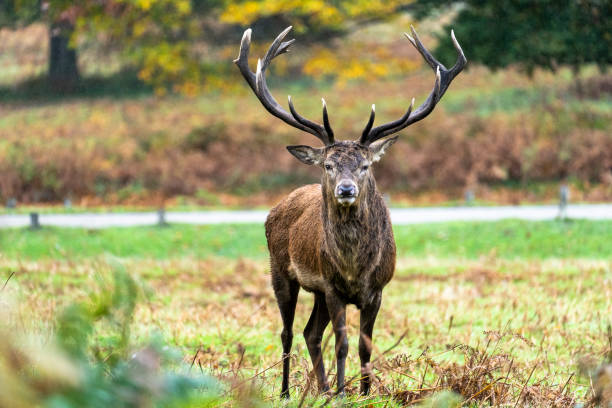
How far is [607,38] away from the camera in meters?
17.0

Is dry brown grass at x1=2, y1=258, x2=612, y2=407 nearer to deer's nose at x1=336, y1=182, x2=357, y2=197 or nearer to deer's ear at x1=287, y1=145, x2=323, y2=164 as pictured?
→ deer's nose at x1=336, y1=182, x2=357, y2=197

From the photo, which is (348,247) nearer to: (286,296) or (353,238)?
(353,238)

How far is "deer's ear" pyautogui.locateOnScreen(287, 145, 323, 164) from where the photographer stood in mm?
6078

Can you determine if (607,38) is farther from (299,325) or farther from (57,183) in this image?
(57,183)

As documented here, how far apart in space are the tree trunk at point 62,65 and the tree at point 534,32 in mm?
15589

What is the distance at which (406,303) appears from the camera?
10.6 meters

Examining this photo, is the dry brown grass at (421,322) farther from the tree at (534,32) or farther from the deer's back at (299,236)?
the tree at (534,32)

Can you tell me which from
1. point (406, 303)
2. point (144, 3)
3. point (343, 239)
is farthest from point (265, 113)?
point (343, 239)

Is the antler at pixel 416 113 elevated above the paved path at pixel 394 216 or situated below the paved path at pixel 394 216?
above

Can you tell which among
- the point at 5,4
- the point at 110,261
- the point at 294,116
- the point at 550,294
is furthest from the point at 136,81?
the point at 110,261

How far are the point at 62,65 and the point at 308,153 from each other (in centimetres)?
2566

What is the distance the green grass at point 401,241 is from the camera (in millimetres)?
15648

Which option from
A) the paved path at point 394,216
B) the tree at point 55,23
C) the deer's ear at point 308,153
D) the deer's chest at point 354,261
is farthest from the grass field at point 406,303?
the tree at point 55,23

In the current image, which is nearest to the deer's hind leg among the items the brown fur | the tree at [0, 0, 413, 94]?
the brown fur
